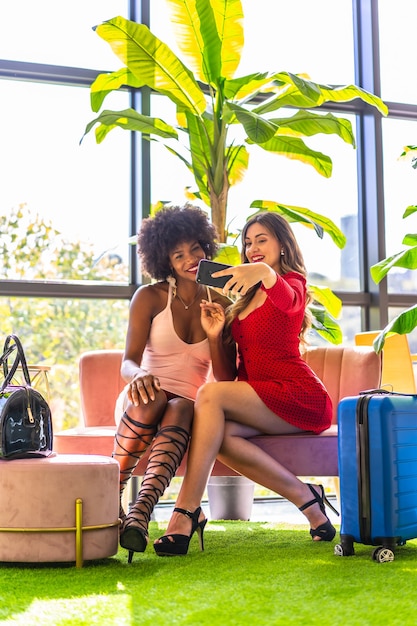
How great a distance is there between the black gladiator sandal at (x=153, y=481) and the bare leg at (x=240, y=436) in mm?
46

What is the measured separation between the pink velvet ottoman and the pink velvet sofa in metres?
0.40

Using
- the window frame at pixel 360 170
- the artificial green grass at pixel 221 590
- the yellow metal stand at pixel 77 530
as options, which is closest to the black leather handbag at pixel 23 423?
the yellow metal stand at pixel 77 530

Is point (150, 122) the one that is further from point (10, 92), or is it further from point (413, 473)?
point (413, 473)

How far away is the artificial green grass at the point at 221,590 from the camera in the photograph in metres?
1.54

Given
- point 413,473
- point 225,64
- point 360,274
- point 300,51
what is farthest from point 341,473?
point 300,51

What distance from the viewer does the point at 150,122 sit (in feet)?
11.7

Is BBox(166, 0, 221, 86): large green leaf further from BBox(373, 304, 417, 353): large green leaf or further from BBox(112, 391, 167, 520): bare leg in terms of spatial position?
BBox(112, 391, 167, 520): bare leg

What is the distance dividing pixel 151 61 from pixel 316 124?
80 cm

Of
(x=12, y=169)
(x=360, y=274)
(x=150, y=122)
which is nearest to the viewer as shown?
(x=150, y=122)

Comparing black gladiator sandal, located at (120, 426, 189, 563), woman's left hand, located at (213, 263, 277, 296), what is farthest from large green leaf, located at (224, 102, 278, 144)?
black gladiator sandal, located at (120, 426, 189, 563)

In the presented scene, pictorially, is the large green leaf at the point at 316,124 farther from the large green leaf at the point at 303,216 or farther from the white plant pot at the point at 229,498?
the white plant pot at the point at 229,498

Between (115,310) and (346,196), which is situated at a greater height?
(346,196)

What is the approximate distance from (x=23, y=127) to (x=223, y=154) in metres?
1.40

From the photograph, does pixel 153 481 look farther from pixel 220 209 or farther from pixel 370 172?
pixel 370 172
